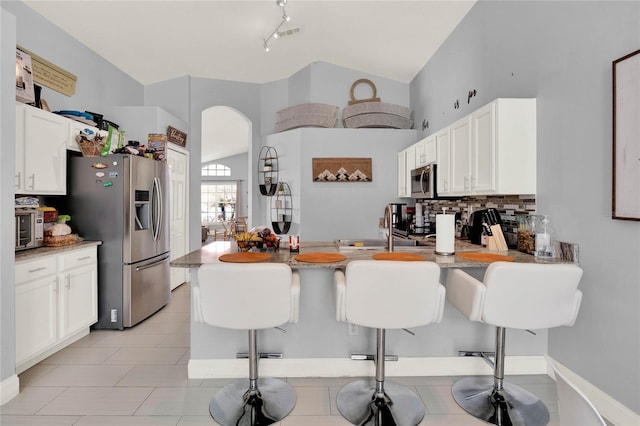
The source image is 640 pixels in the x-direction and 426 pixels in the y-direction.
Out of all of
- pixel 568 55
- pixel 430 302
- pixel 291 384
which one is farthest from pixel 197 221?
pixel 568 55

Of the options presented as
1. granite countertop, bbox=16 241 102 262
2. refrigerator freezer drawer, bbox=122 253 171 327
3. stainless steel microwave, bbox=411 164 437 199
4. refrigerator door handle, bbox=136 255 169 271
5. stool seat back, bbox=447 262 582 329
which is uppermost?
stainless steel microwave, bbox=411 164 437 199

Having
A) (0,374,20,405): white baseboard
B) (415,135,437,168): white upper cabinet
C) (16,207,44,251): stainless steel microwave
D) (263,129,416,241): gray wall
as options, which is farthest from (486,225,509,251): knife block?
(16,207,44,251): stainless steel microwave

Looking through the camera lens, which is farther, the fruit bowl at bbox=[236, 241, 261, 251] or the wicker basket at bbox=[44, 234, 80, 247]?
the wicker basket at bbox=[44, 234, 80, 247]

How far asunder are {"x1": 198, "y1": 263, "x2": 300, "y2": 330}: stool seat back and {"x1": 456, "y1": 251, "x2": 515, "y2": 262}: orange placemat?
A: 1.24 m

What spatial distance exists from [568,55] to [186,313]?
424 centimetres

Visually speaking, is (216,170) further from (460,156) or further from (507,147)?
(507,147)

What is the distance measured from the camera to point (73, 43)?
419cm

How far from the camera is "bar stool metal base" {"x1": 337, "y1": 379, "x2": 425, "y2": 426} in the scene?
2.09 meters

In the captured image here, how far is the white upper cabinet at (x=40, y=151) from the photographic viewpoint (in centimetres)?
298

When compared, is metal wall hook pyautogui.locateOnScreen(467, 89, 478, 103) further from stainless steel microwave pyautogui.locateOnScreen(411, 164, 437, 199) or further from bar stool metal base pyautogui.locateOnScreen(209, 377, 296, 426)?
bar stool metal base pyautogui.locateOnScreen(209, 377, 296, 426)

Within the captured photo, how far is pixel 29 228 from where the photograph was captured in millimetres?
3027

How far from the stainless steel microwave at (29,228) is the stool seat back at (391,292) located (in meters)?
2.73

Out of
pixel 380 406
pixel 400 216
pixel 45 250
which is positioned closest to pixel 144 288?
pixel 45 250

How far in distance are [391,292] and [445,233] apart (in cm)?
82
